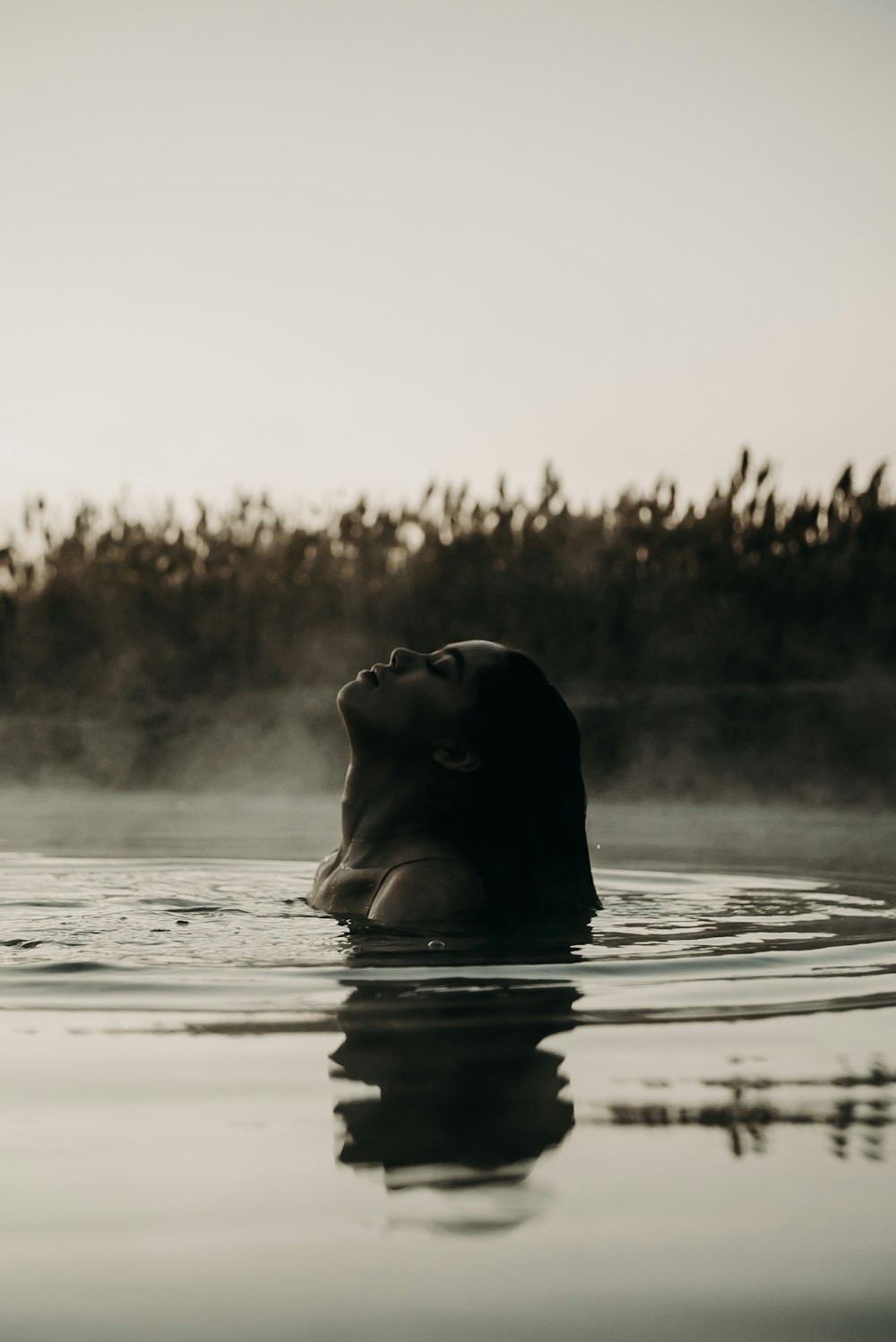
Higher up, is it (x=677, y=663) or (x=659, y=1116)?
(x=677, y=663)

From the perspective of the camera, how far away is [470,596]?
11.9m

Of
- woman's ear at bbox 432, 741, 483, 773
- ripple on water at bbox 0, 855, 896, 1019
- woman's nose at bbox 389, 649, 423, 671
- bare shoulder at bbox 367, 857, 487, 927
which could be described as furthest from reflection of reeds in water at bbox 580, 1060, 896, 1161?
woman's nose at bbox 389, 649, 423, 671

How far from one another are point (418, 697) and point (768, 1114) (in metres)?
2.30

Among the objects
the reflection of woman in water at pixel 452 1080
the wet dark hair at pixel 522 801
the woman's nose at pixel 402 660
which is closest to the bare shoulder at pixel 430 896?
the wet dark hair at pixel 522 801

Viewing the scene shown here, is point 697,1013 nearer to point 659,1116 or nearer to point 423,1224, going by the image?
point 659,1116

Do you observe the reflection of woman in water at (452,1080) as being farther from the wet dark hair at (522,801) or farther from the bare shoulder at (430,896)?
the wet dark hair at (522,801)

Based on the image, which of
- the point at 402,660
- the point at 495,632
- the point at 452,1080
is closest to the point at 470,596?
the point at 495,632

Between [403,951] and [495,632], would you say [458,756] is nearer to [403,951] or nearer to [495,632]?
[403,951]

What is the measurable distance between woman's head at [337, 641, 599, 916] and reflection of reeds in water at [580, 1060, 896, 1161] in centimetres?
189

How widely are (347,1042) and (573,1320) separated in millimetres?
1191

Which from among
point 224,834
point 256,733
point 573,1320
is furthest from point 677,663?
point 573,1320

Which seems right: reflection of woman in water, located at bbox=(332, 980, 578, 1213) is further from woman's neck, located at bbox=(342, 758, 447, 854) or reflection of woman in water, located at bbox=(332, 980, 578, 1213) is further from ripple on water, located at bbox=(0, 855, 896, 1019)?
woman's neck, located at bbox=(342, 758, 447, 854)

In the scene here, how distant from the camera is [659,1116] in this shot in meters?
2.13

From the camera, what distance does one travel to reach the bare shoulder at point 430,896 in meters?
3.96
